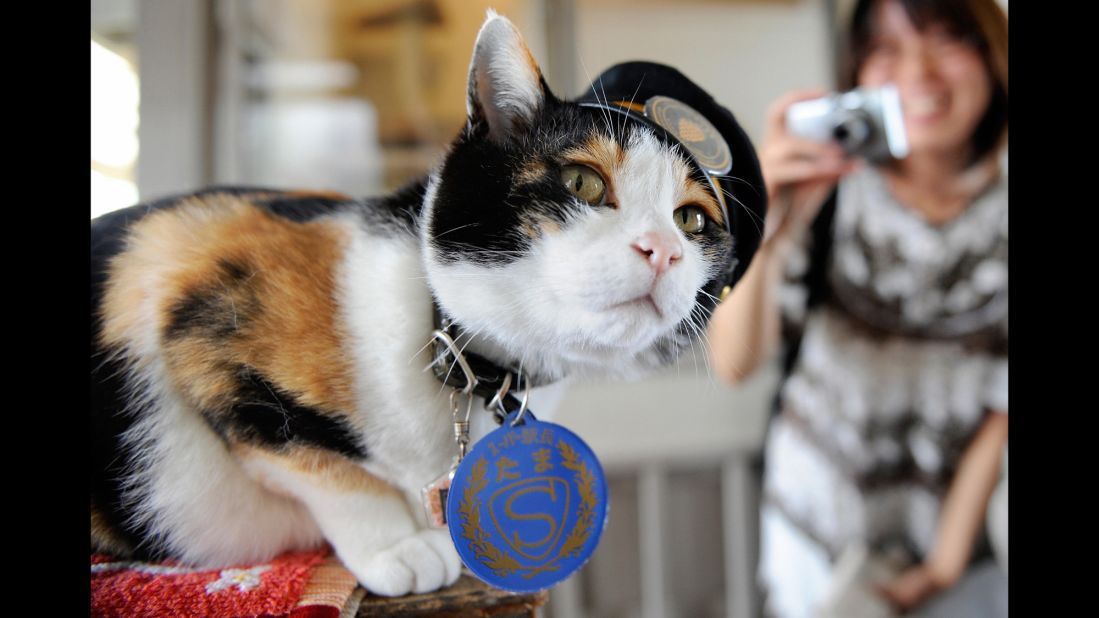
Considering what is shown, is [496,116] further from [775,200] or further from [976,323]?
[976,323]

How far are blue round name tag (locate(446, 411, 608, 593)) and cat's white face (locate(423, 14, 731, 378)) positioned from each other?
40mm

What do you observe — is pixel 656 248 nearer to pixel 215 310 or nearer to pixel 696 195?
pixel 696 195

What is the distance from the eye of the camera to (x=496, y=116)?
281 millimetres

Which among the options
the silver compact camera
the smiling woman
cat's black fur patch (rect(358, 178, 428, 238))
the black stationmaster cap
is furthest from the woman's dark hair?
cat's black fur patch (rect(358, 178, 428, 238))

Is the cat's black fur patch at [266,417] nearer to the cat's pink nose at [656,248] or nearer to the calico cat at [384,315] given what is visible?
the calico cat at [384,315]

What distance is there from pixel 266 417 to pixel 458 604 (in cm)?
13

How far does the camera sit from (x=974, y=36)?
66 centimetres

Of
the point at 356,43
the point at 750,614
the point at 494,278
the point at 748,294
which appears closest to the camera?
the point at 494,278

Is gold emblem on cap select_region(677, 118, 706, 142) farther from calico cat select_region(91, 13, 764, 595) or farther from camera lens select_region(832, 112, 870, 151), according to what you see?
camera lens select_region(832, 112, 870, 151)

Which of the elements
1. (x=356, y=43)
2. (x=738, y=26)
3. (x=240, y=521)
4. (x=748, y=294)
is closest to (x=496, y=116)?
(x=240, y=521)

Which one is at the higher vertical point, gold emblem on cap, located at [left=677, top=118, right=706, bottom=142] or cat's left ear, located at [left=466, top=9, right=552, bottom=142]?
cat's left ear, located at [left=466, top=9, right=552, bottom=142]

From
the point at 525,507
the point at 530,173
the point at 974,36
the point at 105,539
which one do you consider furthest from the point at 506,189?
the point at 974,36

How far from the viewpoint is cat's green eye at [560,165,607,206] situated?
0.89 ft
